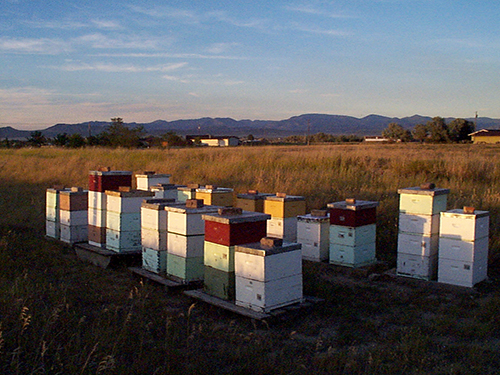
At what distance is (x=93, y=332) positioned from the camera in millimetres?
4160

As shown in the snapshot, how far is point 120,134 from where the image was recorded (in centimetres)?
3966

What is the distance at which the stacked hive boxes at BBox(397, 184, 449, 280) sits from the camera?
6297 millimetres

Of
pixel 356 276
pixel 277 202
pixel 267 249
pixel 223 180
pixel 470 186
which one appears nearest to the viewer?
pixel 267 249

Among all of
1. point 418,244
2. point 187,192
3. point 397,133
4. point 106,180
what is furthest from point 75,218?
point 397,133

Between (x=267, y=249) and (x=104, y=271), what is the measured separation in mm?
3407

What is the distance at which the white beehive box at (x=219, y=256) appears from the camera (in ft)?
16.6

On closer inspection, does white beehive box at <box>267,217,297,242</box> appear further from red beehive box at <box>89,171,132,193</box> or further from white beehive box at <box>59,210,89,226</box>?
white beehive box at <box>59,210,89,226</box>

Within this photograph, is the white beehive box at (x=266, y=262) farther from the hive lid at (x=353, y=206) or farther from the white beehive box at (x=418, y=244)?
the white beehive box at (x=418, y=244)

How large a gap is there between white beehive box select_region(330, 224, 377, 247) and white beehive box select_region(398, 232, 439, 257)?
0.58m

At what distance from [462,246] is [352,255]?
157 cm

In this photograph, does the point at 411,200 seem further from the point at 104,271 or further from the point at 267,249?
the point at 104,271

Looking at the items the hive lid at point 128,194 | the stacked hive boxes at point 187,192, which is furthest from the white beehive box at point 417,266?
the hive lid at point 128,194

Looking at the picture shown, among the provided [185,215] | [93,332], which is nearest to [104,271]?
[185,215]

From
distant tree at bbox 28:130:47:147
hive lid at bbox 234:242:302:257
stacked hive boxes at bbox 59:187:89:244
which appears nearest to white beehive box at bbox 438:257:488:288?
hive lid at bbox 234:242:302:257
